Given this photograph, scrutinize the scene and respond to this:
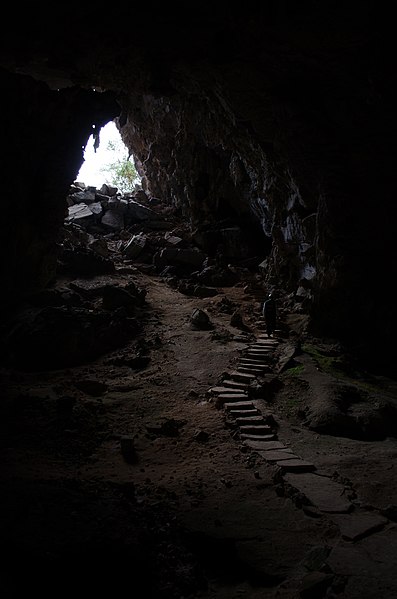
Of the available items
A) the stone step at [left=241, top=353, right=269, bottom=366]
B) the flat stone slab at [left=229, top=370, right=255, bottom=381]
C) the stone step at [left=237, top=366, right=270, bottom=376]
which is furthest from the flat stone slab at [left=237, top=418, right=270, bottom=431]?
the stone step at [left=241, top=353, right=269, bottom=366]

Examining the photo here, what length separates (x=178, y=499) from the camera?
5.63 meters

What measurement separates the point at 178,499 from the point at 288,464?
6.53 ft

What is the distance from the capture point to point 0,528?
3.99 meters

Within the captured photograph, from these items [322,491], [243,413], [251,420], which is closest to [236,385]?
[243,413]

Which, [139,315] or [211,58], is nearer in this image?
[211,58]

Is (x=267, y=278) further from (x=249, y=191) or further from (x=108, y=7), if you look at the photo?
(x=108, y=7)

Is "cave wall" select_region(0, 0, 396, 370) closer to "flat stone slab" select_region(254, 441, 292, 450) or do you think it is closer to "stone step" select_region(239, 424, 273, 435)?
"stone step" select_region(239, 424, 273, 435)

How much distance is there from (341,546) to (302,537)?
0.43 metres

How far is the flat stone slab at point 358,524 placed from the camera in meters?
4.93

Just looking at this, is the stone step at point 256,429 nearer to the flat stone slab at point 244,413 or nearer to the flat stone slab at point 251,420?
the flat stone slab at point 251,420

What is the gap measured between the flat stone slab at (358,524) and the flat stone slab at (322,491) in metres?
0.14

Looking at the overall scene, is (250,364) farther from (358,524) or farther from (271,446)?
(358,524)

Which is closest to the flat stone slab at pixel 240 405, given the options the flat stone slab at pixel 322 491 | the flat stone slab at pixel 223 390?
the flat stone slab at pixel 223 390

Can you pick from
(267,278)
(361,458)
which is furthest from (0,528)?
(267,278)
